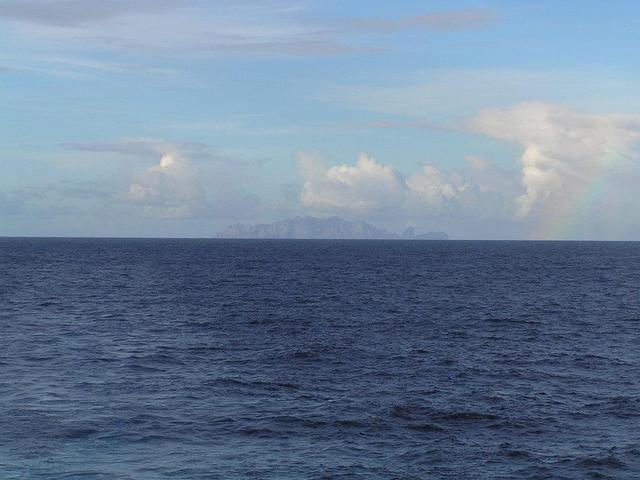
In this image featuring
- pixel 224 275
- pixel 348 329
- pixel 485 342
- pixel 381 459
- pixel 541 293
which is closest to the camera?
pixel 381 459

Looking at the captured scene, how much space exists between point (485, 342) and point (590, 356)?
891cm

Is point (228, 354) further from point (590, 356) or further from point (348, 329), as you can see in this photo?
point (590, 356)

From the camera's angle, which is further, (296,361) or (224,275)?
(224,275)

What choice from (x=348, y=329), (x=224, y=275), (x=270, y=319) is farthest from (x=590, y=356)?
(x=224, y=275)

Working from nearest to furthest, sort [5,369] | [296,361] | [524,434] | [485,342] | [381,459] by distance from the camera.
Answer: [381,459]
[524,434]
[5,369]
[296,361]
[485,342]

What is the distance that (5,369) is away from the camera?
4666 centimetres

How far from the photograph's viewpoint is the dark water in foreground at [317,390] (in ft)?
98.2

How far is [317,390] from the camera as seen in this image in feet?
139

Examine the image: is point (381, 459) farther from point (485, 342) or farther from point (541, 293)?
point (541, 293)

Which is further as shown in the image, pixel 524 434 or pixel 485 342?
pixel 485 342

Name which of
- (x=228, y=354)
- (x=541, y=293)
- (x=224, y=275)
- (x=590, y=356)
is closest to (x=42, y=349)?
(x=228, y=354)

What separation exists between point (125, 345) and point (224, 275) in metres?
87.0

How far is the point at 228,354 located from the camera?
54.3 m

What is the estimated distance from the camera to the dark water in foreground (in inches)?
1178
